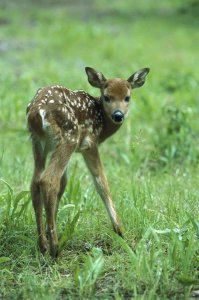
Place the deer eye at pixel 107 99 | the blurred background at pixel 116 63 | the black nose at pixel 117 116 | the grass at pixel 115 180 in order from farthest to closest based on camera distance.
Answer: the blurred background at pixel 116 63
the deer eye at pixel 107 99
the black nose at pixel 117 116
the grass at pixel 115 180

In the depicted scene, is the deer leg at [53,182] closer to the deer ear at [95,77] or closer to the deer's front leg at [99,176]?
the deer's front leg at [99,176]

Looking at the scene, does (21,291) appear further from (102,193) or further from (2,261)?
(102,193)

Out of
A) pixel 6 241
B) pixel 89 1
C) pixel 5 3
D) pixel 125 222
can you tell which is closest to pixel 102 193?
pixel 125 222

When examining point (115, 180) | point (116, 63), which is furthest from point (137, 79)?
point (116, 63)

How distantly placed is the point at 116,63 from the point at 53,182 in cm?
1011

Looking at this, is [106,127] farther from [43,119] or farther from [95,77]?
[43,119]

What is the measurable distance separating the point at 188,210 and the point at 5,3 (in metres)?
18.0

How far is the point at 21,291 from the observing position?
196 inches

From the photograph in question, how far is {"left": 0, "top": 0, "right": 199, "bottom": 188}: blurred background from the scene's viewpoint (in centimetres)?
888

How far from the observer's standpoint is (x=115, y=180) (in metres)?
7.69

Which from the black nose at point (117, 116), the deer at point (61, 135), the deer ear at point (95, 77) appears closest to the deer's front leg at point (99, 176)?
the deer at point (61, 135)

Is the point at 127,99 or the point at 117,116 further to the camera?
the point at 127,99

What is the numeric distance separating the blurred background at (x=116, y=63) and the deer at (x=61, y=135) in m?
0.33

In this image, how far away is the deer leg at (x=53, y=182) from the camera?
5.36 metres
